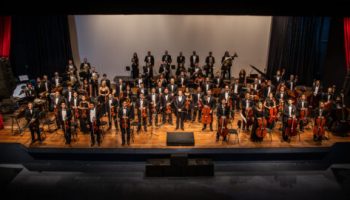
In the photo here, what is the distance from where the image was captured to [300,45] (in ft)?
44.1

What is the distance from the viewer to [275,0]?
6.29 metres

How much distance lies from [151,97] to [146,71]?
120 inches

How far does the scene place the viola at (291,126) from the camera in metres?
8.95

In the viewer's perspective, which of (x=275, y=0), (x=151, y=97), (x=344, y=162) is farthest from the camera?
(x=151, y=97)

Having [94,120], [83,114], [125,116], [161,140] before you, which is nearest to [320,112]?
[161,140]

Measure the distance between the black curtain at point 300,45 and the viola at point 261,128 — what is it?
16.7ft

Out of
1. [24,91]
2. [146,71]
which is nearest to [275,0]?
[146,71]

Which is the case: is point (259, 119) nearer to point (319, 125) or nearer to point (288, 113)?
point (288, 113)

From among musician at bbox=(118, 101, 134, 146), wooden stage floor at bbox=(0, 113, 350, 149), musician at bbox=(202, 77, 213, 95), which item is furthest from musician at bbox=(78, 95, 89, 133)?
musician at bbox=(202, 77, 213, 95)

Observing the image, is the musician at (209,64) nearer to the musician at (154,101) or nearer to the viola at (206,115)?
the viola at (206,115)

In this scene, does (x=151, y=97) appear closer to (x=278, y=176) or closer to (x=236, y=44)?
(x=278, y=176)

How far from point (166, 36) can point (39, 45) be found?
553cm

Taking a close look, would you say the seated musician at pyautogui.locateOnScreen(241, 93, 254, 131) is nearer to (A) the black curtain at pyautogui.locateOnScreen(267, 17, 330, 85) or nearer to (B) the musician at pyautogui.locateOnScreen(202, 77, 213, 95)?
(B) the musician at pyautogui.locateOnScreen(202, 77, 213, 95)

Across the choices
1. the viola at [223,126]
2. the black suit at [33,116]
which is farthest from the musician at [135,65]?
the viola at [223,126]
